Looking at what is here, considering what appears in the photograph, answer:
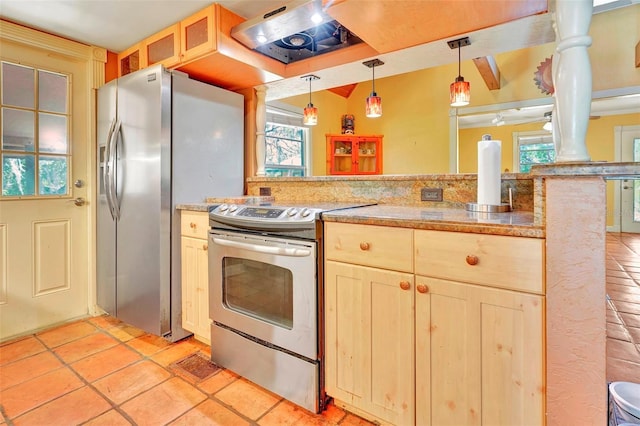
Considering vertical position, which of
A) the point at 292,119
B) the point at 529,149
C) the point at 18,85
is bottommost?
the point at 18,85

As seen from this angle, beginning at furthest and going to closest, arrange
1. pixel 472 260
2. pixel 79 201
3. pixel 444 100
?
pixel 444 100 → pixel 79 201 → pixel 472 260

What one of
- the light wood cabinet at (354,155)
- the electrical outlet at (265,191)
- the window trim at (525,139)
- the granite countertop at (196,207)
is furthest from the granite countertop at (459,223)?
the window trim at (525,139)

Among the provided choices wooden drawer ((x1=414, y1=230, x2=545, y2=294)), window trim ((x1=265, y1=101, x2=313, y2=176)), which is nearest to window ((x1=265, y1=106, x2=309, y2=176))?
window trim ((x1=265, y1=101, x2=313, y2=176))

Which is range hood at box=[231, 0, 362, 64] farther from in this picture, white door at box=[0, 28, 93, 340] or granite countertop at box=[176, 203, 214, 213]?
white door at box=[0, 28, 93, 340]

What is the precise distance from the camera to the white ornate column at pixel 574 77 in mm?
932

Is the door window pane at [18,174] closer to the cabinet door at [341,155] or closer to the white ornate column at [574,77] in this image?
the white ornate column at [574,77]

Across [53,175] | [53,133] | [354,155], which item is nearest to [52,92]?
[53,133]

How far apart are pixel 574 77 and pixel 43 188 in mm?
3090

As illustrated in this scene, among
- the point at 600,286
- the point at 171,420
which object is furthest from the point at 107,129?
the point at 600,286

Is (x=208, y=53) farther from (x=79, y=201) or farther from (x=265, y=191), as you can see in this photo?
(x=79, y=201)

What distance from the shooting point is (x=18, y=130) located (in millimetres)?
2148

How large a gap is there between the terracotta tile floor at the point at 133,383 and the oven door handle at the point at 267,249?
2.38ft

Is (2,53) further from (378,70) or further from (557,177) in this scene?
(557,177)

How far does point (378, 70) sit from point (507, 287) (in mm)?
1743
